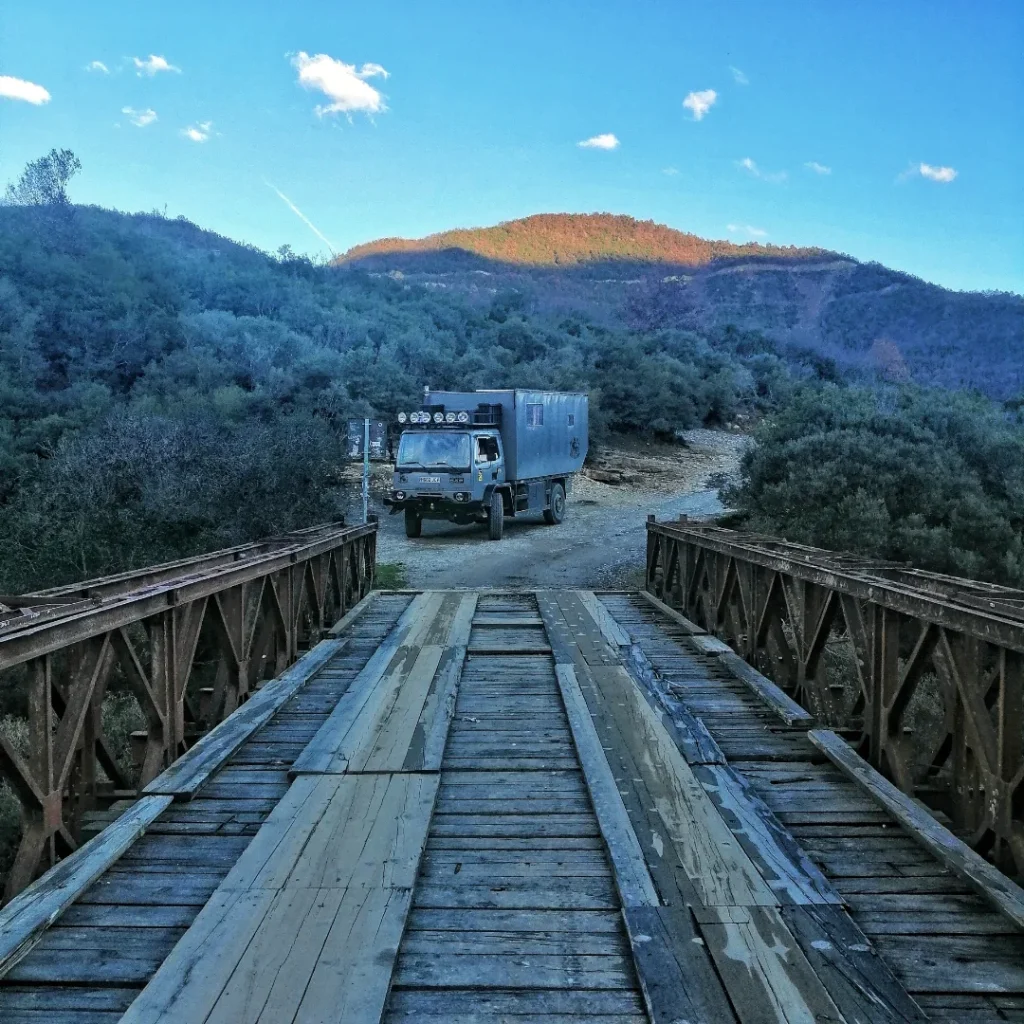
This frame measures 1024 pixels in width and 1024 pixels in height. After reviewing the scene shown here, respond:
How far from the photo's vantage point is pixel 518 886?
10.8 feet

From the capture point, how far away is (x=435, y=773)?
4.39 meters

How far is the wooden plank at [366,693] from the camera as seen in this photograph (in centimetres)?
459

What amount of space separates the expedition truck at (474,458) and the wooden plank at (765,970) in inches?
564

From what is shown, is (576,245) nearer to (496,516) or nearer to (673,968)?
(496,516)

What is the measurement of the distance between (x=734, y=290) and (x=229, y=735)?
80.5m

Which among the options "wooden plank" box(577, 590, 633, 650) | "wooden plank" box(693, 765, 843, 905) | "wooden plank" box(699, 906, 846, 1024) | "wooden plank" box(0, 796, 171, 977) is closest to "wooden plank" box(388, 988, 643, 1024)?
"wooden plank" box(699, 906, 846, 1024)

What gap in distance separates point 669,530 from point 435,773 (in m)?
6.30

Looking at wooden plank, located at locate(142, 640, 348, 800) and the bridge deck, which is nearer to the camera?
the bridge deck

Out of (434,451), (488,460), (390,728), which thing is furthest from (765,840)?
(488,460)

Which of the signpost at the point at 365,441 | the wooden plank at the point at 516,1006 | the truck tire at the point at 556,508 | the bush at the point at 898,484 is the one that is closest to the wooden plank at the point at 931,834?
the wooden plank at the point at 516,1006

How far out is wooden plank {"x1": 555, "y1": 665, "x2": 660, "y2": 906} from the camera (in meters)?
3.20

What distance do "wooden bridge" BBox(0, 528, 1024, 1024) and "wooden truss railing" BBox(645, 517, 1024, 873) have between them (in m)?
0.31

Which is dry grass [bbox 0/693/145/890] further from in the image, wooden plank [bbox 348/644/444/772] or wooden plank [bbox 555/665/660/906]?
wooden plank [bbox 555/665/660/906]

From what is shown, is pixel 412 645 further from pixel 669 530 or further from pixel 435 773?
pixel 669 530
